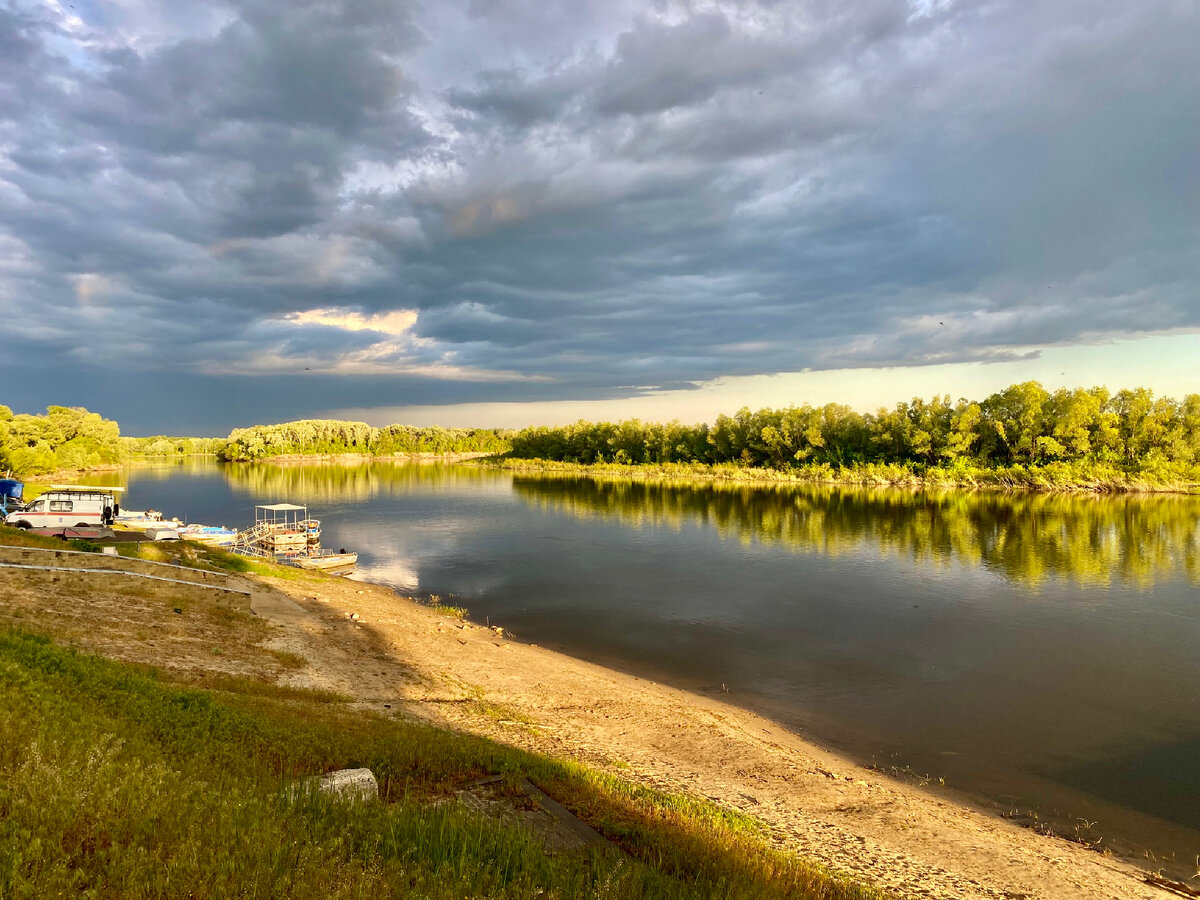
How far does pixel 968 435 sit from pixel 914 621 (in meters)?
98.4

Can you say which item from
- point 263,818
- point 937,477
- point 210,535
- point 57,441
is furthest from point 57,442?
point 937,477

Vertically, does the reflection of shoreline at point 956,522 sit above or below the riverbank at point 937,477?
below

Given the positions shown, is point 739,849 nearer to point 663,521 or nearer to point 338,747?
point 338,747

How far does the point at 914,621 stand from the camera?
29891 mm

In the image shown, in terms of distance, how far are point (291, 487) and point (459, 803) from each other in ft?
386

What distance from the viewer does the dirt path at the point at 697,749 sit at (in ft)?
34.0

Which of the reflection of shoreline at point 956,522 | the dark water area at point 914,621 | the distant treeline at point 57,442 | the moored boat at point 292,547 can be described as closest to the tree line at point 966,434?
the reflection of shoreline at point 956,522

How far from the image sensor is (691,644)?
87.2ft

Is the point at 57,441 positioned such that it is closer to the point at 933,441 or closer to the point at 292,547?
the point at 292,547

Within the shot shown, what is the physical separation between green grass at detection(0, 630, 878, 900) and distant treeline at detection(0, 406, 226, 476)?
10123cm

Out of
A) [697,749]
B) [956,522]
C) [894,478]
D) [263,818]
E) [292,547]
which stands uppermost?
[263,818]

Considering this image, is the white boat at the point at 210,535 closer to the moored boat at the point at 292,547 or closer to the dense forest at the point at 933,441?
the moored boat at the point at 292,547

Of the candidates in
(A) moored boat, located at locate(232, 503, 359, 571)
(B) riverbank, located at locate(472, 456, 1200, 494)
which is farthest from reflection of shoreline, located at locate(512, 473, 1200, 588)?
(A) moored boat, located at locate(232, 503, 359, 571)

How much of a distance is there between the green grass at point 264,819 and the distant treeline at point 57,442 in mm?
101234
